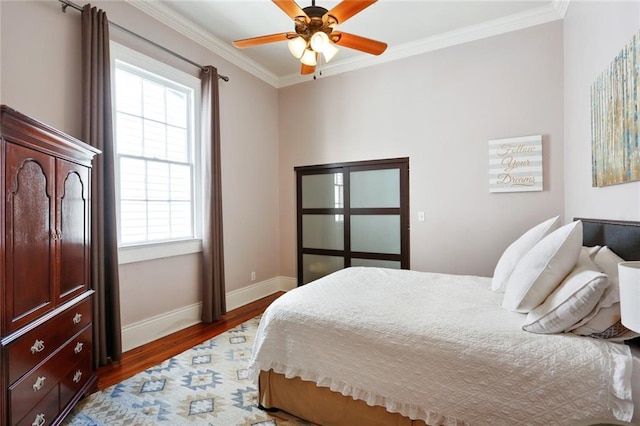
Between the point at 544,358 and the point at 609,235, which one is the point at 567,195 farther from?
the point at 544,358

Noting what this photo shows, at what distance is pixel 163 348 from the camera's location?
2855mm

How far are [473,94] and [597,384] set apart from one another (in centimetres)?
315

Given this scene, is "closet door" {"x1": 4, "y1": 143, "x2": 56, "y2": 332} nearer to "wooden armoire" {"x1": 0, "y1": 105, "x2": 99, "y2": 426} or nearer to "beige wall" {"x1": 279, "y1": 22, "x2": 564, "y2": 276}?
"wooden armoire" {"x1": 0, "y1": 105, "x2": 99, "y2": 426}

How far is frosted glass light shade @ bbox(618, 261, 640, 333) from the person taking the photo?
92 cm

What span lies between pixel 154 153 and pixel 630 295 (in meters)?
3.52

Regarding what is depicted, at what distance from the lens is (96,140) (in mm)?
2484

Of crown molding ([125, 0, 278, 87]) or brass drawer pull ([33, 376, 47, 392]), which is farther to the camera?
crown molding ([125, 0, 278, 87])

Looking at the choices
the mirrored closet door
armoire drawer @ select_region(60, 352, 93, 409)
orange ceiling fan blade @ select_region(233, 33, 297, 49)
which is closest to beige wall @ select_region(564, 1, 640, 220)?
the mirrored closet door

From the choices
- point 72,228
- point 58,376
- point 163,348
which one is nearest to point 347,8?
point 72,228

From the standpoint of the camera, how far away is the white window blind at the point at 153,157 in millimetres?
2863

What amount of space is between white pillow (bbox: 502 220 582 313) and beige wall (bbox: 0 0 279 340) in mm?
3062

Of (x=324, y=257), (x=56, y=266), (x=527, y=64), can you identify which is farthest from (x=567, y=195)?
(x=56, y=266)

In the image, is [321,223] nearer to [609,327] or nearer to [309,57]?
[309,57]

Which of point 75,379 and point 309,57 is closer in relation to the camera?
point 75,379
